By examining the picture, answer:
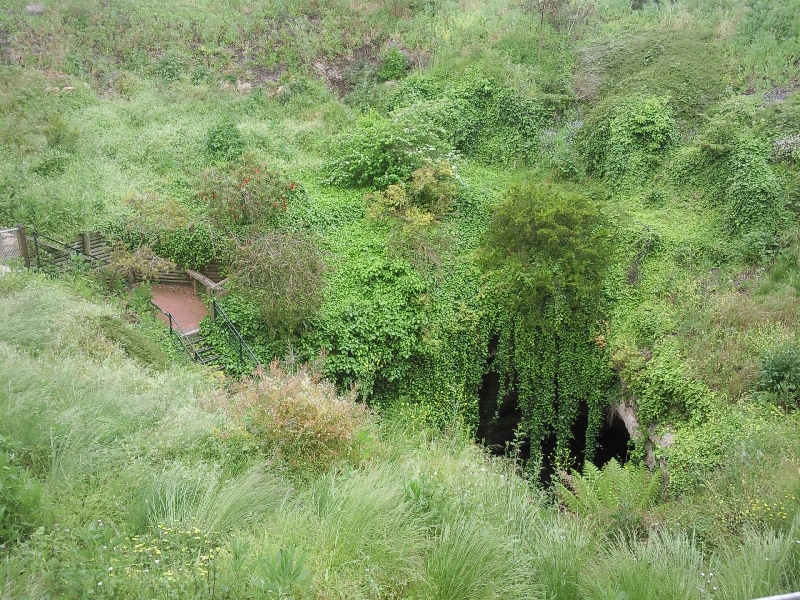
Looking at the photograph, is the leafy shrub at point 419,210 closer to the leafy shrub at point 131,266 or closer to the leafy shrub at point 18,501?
the leafy shrub at point 131,266

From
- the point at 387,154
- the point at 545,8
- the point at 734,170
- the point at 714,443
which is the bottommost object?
the point at 714,443

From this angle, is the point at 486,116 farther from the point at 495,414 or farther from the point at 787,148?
the point at 495,414

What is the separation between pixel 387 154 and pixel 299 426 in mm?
8897

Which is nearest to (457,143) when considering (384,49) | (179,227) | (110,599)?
(384,49)

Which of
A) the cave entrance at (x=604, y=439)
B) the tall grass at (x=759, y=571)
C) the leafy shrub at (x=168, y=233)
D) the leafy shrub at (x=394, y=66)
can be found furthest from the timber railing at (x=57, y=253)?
the tall grass at (x=759, y=571)

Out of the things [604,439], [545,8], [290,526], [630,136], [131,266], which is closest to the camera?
[290,526]

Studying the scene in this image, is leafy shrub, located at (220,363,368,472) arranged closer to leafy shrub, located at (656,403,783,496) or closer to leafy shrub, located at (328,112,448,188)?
leafy shrub, located at (656,403,783,496)

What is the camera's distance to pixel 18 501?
3963mm

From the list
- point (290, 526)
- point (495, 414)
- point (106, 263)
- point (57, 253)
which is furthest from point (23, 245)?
point (495, 414)

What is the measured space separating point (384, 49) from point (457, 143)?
19.0 ft

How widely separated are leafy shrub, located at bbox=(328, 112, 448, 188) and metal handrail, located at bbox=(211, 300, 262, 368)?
4580 millimetres

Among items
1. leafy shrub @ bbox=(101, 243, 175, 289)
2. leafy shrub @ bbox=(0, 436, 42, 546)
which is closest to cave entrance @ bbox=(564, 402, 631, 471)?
leafy shrub @ bbox=(101, 243, 175, 289)

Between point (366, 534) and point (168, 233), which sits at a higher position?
point (168, 233)

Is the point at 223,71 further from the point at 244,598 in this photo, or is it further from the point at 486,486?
the point at 244,598
